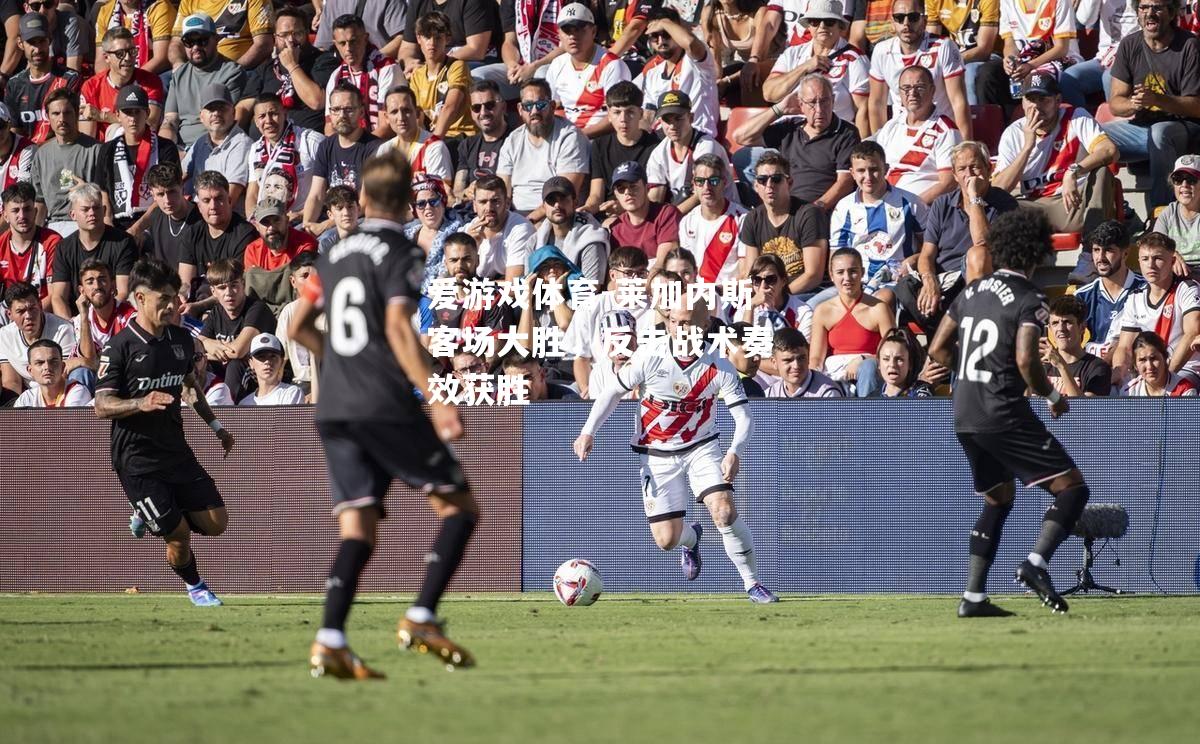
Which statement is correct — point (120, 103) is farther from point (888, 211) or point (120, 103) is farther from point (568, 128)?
point (888, 211)

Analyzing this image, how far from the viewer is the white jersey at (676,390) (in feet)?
40.8

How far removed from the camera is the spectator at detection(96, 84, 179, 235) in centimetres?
1761

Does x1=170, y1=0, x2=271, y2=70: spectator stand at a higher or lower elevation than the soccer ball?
higher

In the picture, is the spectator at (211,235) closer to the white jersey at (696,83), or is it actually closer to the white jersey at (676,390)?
the white jersey at (696,83)

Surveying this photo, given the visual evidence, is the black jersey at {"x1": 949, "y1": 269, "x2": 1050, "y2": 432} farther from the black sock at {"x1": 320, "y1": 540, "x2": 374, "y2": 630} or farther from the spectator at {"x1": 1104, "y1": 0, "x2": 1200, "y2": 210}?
the spectator at {"x1": 1104, "y1": 0, "x2": 1200, "y2": 210}

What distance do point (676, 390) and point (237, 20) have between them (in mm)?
9314

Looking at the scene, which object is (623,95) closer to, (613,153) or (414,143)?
(613,153)

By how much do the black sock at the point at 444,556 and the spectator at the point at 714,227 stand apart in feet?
25.7

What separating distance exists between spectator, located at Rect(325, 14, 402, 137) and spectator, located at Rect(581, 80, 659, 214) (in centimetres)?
264

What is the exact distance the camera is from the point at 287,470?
48.0ft

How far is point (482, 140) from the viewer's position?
16.5m

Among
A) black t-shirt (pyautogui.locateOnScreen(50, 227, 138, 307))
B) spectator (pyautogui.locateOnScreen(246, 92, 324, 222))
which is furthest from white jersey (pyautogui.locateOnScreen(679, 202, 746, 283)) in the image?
black t-shirt (pyautogui.locateOnScreen(50, 227, 138, 307))

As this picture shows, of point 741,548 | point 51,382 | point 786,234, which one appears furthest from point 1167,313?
point 51,382

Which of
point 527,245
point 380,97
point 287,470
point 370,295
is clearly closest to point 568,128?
point 527,245
